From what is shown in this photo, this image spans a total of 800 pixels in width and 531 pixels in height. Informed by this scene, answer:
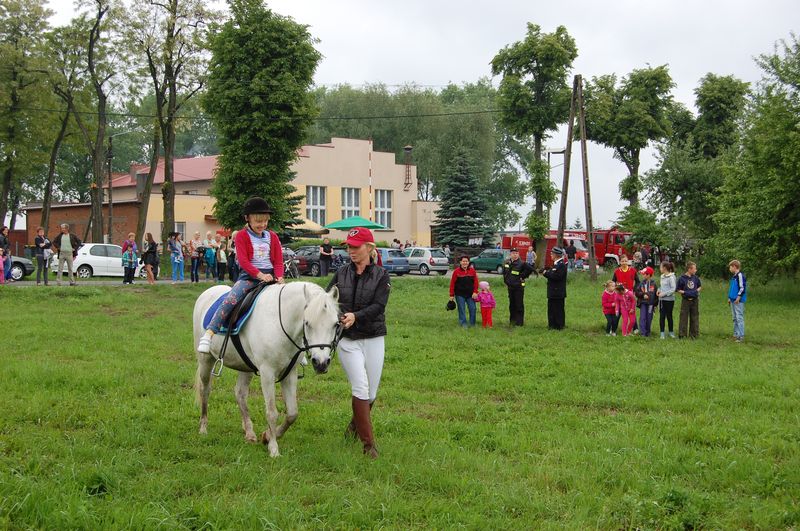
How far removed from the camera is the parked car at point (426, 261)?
1713 inches

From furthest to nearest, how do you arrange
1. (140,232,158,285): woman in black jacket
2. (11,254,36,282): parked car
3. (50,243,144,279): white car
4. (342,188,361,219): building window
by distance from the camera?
(342,188,361,219): building window
(50,243,144,279): white car
(11,254,36,282): parked car
(140,232,158,285): woman in black jacket

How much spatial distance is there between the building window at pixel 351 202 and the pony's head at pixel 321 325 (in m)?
54.4

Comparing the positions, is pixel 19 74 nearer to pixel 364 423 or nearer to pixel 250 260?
pixel 250 260

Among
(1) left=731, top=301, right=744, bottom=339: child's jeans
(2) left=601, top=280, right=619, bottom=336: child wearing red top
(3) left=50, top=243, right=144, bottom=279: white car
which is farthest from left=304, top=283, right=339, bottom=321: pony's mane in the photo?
(3) left=50, top=243, right=144, bottom=279: white car

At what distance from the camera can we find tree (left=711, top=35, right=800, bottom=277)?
24.3 meters

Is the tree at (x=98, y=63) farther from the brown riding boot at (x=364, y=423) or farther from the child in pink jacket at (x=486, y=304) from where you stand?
the brown riding boot at (x=364, y=423)

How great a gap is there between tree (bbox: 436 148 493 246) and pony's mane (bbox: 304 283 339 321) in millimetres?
51571

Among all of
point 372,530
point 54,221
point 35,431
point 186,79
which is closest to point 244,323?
point 35,431

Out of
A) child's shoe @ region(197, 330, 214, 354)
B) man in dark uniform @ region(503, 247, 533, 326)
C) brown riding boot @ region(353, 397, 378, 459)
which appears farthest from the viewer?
man in dark uniform @ region(503, 247, 533, 326)

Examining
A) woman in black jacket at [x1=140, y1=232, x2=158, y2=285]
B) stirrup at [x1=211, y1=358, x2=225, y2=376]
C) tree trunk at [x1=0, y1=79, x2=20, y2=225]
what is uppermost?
tree trunk at [x1=0, y1=79, x2=20, y2=225]

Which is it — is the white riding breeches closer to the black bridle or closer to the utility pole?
the black bridle

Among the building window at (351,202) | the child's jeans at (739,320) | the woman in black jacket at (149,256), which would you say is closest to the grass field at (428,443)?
the child's jeans at (739,320)

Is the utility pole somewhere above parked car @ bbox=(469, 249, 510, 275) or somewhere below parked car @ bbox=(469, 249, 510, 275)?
above

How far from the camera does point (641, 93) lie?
49.0 metres
